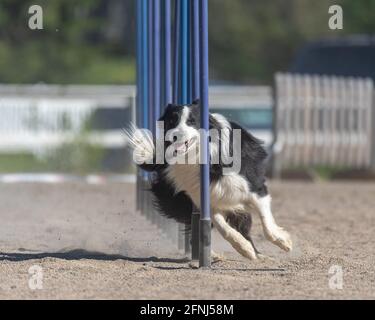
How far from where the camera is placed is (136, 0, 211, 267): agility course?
6.83 meters

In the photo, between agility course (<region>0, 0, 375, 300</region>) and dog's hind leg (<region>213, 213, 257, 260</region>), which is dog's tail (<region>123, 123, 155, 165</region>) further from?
dog's hind leg (<region>213, 213, 257, 260</region>)


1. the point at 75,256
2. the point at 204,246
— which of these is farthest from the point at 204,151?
the point at 75,256

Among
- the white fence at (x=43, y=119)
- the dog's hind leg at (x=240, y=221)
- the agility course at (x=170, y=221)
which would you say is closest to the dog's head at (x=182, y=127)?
the agility course at (x=170, y=221)

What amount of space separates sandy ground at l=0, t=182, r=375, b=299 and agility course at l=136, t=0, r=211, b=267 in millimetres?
238

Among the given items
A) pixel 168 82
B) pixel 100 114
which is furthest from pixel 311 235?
pixel 100 114

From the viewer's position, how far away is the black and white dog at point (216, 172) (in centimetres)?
688

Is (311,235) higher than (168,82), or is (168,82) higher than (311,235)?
(168,82)

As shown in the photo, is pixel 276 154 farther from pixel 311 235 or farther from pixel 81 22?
pixel 81 22

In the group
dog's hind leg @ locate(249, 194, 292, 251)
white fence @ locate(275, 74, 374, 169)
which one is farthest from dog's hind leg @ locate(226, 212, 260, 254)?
white fence @ locate(275, 74, 374, 169)

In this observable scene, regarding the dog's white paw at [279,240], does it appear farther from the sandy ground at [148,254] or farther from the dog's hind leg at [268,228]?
the sandy ground at [148,254]

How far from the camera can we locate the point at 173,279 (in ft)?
21.3
